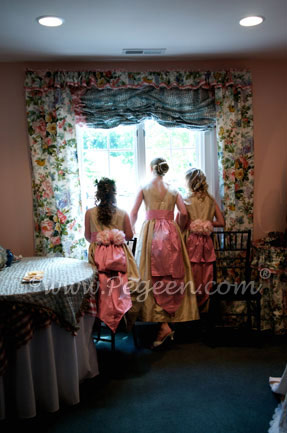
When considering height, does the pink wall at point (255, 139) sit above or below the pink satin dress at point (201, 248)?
above

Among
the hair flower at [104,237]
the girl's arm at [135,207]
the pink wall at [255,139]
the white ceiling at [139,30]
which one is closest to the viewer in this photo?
the white ceiling at [139,30]

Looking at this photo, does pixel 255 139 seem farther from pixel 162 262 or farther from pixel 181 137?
pixel 162 262

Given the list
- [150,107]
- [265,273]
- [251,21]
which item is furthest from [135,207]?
[251,21]

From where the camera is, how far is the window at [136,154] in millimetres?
3703

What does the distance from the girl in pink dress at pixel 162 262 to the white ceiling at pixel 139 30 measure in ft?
3.25

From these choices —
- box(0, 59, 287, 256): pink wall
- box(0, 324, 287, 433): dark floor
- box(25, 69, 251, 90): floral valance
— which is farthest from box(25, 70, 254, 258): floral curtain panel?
box(0, 324, 287, 433): dark floor

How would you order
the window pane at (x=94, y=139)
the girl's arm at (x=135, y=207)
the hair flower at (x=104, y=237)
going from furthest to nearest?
the window pane at (x=94, y=139) → the girl's arm at (x=135, y=207) → the hair flower at (x=104, y=237)

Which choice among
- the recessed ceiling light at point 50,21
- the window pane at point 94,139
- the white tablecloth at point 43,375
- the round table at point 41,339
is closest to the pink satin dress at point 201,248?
the window pane at point 94,139

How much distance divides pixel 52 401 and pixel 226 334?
1.69 m

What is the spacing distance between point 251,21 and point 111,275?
206 cm

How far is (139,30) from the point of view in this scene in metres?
2.85

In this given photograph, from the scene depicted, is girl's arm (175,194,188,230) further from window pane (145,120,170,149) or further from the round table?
the round table

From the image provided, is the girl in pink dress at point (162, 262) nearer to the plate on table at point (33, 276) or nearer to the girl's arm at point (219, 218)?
the girl's arm at point (219, 218)

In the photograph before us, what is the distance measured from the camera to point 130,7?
2.43 metres
